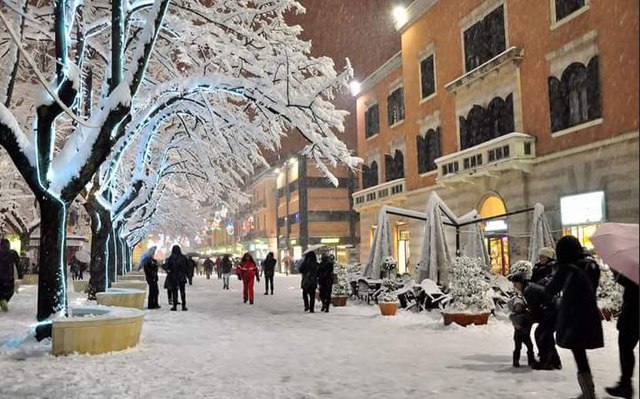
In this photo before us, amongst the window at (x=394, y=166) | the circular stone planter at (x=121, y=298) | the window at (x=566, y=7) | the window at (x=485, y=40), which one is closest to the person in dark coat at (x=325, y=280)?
the circular stone planter at (x=121, y=298)

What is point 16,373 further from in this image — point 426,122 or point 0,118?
point 426,122

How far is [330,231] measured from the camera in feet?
225

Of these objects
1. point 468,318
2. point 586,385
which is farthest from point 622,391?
point 468,318

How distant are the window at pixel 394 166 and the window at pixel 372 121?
111 inches

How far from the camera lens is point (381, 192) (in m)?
36.3

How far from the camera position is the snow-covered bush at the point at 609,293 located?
1273 cm

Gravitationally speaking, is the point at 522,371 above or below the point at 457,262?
below

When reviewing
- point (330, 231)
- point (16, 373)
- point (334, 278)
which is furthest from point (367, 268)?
point (330, 231)

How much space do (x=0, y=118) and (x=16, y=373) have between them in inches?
170

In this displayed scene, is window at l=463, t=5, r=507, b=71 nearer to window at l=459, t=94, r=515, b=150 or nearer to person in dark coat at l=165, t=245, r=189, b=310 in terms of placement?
window at l=459, t=94, r=515, b=150

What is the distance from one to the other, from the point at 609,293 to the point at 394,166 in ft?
76.3

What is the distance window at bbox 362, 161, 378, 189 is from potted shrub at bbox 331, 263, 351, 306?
66.2 feet

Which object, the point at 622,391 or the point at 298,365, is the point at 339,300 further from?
the point at 622,391

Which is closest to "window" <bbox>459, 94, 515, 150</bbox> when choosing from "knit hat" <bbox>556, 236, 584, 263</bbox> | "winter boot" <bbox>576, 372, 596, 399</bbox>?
"knit hat" <bbox>556, 236, 584, 263</bbox>
